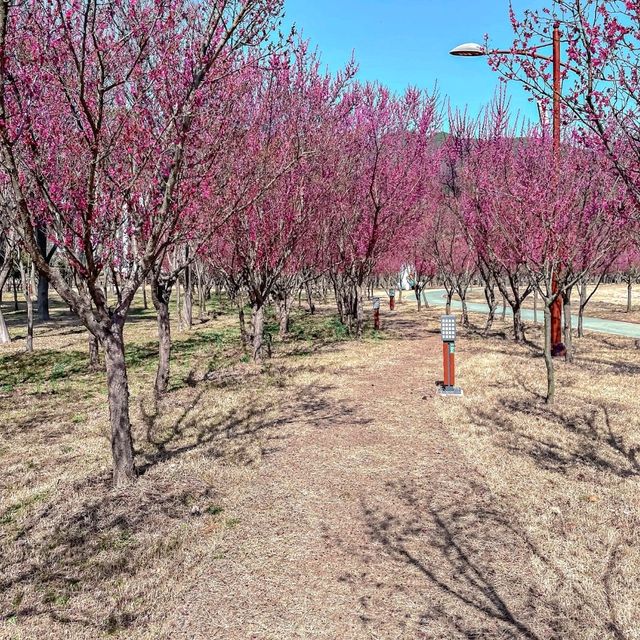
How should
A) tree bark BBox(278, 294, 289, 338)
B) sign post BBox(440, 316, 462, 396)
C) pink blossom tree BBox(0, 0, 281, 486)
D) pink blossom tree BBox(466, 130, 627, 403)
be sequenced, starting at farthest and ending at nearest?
tree bark BBox(278, 294, 289, 338)
sign post BBox(440, 316, 462, 396)
pink blossom tree BBox(466, 130, 627, 403)
pink blossom tree BBox(0, 0, 281, 486)

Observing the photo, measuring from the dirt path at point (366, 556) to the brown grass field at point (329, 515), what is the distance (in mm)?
18

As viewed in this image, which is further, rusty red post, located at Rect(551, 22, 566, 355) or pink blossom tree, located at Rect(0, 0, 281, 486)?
rusty red post, located at Rect(551, 22, 566, 355)

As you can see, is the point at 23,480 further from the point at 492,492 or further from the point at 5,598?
the point at 492,492

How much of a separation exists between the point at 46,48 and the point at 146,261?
203 centimetres

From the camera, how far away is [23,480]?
559cm

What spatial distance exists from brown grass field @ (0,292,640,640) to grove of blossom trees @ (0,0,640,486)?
0.96 metres

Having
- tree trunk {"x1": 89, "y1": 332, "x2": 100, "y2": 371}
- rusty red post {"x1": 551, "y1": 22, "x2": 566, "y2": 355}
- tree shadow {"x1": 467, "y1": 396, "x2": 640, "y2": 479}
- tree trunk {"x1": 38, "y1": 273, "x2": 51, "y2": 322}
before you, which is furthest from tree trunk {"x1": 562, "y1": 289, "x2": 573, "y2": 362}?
tree trunk {"x1": 38, "y1": 273, "x2": 51, "y2": 322}

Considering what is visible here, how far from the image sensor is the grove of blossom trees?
441 cm

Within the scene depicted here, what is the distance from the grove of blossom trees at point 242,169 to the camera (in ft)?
14.5

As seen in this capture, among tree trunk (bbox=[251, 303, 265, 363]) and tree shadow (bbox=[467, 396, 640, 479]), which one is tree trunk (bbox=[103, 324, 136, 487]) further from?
tree trunk (bbox=[251, 303, 265, 363])

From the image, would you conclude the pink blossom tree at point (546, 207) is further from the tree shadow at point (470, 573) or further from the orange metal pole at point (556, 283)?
the tree shadow at point (470, 573)

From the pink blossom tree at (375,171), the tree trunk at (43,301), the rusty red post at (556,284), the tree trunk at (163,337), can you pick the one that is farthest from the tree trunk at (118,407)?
the tree trunk at (43,301)

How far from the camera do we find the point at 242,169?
9156mm

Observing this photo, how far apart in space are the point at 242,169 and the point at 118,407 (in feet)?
17.9
